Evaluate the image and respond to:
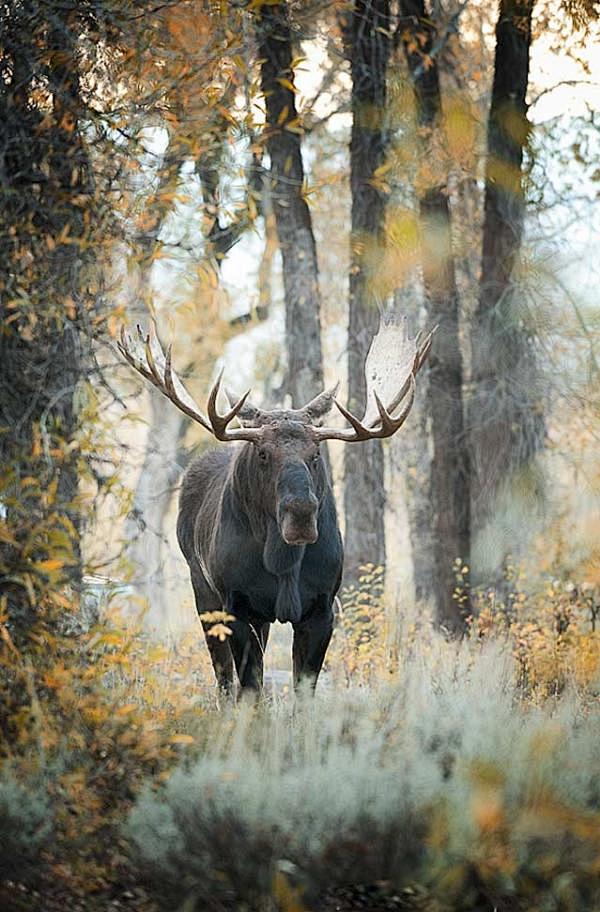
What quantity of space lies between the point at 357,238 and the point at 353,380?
1.26 meters

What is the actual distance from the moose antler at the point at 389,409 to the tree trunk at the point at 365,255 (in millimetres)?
3541

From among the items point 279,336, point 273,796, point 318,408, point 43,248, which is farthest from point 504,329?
point 279,336

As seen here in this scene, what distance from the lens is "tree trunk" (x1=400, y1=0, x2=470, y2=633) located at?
10.9 metres

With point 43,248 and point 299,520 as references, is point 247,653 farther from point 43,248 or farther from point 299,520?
point 43,248

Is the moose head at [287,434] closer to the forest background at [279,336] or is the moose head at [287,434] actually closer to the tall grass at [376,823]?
the forest background at [279,336]

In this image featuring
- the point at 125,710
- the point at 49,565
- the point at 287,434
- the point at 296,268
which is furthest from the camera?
the point at 296,268

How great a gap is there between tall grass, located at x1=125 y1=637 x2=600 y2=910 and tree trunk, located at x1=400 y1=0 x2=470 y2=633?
588cm

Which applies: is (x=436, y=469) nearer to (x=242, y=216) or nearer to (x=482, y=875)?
(x=242, y=216)

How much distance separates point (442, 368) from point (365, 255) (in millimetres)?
1203

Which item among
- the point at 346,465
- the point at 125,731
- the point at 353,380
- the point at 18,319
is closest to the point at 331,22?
the point at 353,380

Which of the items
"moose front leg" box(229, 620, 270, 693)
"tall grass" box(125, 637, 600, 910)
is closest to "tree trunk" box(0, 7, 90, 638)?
"tall grass" box(125, 637, 600, 910)

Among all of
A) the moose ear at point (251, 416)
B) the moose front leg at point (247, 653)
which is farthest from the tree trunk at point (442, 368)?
the moose ear at point (251, 416)

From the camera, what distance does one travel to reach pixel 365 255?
10930mm

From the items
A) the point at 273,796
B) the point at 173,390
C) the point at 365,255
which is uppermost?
the point at 365,255
